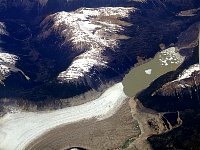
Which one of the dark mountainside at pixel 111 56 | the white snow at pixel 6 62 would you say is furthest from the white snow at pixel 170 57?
the white snow at pixel 6 62

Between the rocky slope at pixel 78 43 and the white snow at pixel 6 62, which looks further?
the white snow at pixel 6 62

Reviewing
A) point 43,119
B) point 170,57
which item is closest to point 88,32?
point 170,57

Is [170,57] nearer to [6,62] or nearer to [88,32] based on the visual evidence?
[88,32]

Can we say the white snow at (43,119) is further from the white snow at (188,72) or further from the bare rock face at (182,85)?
the white snow at (188,72)

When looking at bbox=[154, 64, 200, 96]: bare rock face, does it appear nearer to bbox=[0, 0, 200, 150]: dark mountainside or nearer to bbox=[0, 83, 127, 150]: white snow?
bbox=[0, 0, 200, 150]: dark mountainside

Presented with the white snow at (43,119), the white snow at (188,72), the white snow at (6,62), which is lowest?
the white snow at (43,119)

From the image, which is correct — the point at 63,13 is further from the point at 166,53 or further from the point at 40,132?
the point at 40,132
